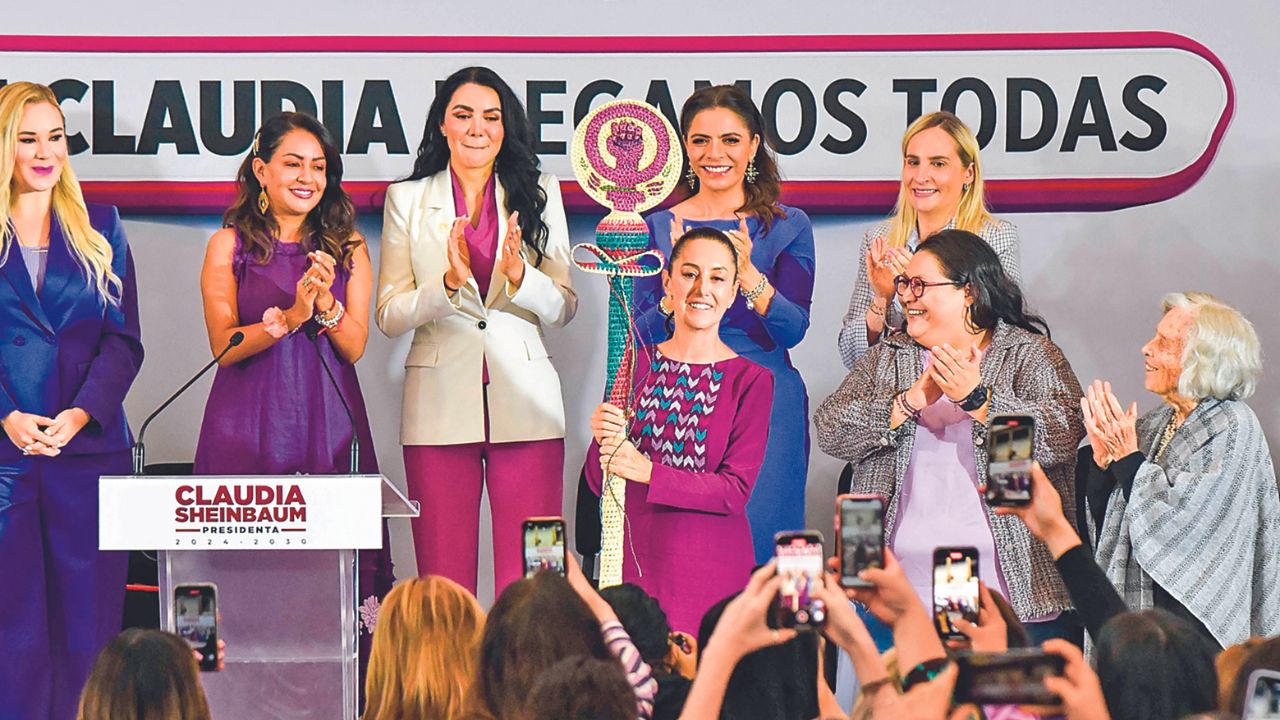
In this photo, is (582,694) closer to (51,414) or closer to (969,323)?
(969,323)

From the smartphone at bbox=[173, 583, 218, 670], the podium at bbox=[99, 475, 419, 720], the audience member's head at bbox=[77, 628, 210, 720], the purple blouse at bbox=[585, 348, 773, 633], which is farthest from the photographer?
the purple blouse at bbox=[585, 348, 773, 633]

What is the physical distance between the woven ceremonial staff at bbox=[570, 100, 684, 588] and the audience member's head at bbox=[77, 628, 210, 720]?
77.1 inches

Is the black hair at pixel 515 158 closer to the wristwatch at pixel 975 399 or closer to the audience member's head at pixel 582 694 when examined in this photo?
the wristwatch at pixel 975 399

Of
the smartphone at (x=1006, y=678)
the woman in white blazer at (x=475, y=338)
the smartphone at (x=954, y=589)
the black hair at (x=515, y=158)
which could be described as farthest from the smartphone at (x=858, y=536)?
the black hair at (x=515, y=158)

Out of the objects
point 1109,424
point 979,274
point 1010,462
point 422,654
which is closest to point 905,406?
point 979,274

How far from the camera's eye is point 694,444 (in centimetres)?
466

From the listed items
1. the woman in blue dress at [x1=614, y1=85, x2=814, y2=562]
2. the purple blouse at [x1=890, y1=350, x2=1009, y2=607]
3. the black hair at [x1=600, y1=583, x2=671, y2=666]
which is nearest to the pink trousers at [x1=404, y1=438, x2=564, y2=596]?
the woman in blue dress at [x1=614, y1=85, x2=814, y2=562]

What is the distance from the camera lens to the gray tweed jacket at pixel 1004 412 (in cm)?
482

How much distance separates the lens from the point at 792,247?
16.7 ft

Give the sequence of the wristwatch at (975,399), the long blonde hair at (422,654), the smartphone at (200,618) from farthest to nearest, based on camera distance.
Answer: the wristwatch at (975,399)
the smartphone at (200,618)
the long blonde hair at (422,654)

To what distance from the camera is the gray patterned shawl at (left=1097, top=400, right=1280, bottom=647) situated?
15.6 ft

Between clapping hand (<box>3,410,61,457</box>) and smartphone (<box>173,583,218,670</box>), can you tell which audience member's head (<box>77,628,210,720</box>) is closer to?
smartphone (<box>173,583,218,670</box>)

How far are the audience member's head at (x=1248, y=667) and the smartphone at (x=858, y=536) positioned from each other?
616mm

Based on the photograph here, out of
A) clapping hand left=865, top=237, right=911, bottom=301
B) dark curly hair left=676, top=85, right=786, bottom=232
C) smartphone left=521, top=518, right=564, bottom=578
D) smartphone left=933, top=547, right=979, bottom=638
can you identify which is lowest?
smartphone left=933, top=547, right=979, bottom=638
